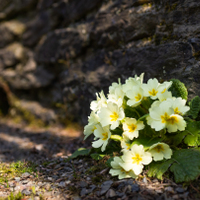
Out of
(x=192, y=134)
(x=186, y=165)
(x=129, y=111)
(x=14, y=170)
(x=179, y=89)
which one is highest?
(x=179, y=89)

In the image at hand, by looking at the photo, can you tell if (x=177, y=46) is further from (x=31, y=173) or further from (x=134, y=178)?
(x=31, y=173)

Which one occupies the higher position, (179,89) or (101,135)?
(179,89)

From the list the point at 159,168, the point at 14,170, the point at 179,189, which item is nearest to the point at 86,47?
the point at 14,170

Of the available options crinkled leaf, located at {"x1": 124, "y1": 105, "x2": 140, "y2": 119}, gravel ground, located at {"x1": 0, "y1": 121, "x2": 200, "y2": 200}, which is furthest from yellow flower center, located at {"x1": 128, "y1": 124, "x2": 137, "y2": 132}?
gravel ground, located at {"x1": 0, "y1": 121, "x2": 200, "y2": 200}

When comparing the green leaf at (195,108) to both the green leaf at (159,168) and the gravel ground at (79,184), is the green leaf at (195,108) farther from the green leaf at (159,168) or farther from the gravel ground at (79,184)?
the gravel ground at (79,184)

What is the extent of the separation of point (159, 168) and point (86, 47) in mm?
3071

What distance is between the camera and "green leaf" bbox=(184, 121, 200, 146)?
6.67ft

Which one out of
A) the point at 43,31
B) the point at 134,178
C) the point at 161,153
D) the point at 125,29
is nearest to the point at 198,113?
the point at 161,153

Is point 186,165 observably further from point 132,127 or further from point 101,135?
point 101,135

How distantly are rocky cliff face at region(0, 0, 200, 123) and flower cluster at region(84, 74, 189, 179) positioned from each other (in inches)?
29.1

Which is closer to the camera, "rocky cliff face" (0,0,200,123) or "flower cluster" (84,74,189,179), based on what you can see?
"flower cluster" (84,74,189,179)

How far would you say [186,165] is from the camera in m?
1.79

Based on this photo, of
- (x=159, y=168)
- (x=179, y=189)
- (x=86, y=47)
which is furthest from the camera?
(x=86, y=47)

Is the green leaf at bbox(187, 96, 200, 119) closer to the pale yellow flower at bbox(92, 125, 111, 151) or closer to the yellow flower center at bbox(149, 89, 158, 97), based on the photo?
the yellow flower center at bbox(149, 89, 158, 97)
